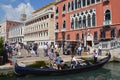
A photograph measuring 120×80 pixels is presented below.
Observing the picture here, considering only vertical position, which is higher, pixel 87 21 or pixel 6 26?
pixel 6 26

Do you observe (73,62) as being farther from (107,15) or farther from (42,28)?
(42,28)

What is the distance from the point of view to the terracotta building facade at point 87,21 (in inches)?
1082

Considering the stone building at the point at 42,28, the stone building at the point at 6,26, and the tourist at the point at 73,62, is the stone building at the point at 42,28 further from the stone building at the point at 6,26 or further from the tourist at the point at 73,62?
the stone building at the point at 6,26

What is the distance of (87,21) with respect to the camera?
32062mm

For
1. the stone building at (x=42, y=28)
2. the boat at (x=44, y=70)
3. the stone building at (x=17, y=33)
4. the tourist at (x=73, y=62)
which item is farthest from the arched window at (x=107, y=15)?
the stone building at (x=17, y=33)

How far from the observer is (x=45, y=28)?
4447 centimetres

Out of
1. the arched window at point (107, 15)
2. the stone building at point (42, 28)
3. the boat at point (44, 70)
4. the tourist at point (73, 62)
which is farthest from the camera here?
the stone building at point (42, 28)

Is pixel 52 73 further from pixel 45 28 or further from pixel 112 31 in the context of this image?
Result: pixel 45 28

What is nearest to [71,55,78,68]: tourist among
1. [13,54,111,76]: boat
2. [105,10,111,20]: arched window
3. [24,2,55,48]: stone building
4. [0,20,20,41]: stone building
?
[13,54,111,76]: boat

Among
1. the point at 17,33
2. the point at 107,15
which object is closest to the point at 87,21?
the point at 107,15

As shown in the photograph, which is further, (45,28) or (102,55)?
(45,28)

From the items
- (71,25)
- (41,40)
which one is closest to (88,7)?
(71,25)

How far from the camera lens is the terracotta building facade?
27484 millimetres

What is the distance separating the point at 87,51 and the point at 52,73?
37.5 feet
